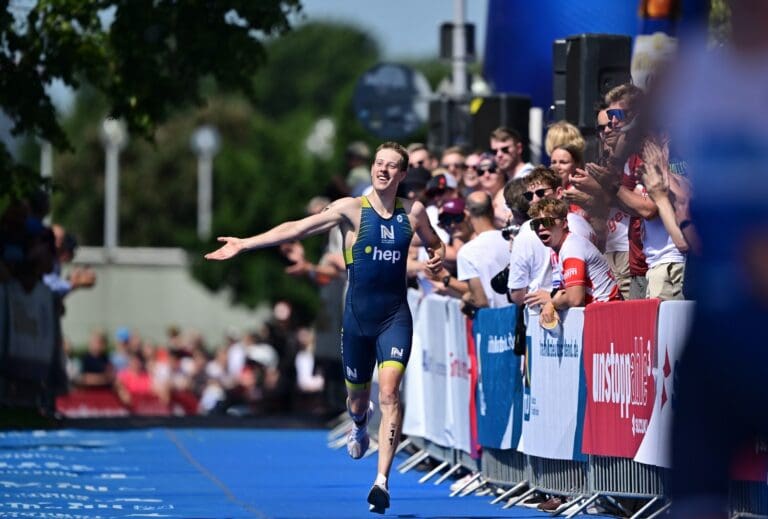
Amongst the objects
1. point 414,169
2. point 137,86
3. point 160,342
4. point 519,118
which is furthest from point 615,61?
point 160,342

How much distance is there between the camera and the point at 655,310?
9.65 m

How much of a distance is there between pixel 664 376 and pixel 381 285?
2.62 meters

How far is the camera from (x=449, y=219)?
14188mm

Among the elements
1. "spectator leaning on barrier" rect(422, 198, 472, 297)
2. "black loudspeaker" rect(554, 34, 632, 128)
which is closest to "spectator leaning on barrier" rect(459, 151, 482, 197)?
"spectator leaning on barrier" rect(422, 198, 472, 297)

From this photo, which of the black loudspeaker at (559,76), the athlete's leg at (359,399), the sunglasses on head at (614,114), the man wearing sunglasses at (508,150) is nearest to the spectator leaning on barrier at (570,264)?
the sunglasses on head at (614,114)

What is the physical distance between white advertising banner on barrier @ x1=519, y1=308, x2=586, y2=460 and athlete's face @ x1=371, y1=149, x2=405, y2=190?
125cm

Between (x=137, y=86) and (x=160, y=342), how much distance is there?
5888 centimetres

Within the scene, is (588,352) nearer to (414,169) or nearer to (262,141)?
(414,169)

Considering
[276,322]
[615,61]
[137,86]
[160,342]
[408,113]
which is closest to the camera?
[615,61]

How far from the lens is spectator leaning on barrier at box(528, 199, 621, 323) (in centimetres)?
1109

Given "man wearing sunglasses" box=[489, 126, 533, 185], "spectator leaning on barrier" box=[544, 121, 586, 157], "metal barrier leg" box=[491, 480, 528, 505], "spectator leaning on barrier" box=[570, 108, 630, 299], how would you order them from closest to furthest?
1. "spectator leaning on barrier" box=[570, 108, 630, 299]
2. "metal barrier leg" box=[491, 480, 528, 505]
3. "spectator leaning on barrier" box=[544, 121, 586, 157]
4. "man wearing sunglasses" box=[489, 126, 533, 185]

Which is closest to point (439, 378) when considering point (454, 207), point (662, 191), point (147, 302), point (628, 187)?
point (454, 207)

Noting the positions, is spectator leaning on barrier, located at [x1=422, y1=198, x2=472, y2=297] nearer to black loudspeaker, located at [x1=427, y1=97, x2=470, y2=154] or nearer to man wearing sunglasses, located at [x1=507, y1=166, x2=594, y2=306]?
man wearing sunglasses, located at [x1=507, y1=166, x2=594, y2=306]

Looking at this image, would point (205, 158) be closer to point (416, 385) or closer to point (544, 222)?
point (416, 385)
